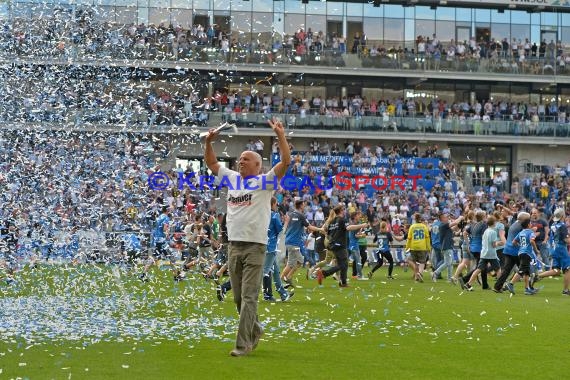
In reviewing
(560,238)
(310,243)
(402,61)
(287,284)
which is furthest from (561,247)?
(402,61)

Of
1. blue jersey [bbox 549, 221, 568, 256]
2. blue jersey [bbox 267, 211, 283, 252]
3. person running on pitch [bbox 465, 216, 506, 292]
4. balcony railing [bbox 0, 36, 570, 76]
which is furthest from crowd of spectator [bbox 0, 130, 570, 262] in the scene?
balcony railing [bbox 0, 36, 570, 76]

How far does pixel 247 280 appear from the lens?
10.9 m

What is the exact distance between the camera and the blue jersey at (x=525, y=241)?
21.4 meters

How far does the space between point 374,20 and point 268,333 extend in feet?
140

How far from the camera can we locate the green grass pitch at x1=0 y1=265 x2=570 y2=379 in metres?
10.1

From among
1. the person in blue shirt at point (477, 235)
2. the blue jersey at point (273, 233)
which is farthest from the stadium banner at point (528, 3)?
the blue jersey at point (273, 233)

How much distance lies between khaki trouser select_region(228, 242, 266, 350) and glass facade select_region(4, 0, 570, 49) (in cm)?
3793

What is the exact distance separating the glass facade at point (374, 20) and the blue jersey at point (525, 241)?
28454mm

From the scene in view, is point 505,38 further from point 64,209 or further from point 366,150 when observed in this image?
point 64,209

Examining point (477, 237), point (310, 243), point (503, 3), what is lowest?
point (310, 243)

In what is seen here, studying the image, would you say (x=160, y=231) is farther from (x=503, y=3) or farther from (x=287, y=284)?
(x=503, y=3)

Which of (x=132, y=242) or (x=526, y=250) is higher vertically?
(x=132, y=242)

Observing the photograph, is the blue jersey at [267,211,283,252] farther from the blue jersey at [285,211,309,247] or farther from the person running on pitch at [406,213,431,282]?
the person running on pitch at [406,213,431,282]

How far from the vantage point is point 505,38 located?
5553 centimetres
